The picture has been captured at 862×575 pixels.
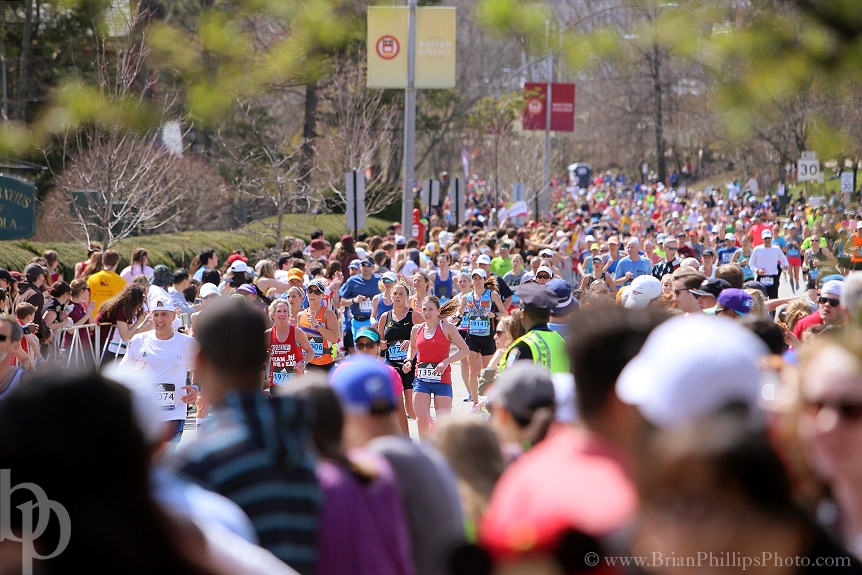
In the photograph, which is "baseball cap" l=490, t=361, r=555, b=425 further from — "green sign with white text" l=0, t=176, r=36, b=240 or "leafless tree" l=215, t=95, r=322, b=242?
"leafless tree" l=215, t=95, r=322, b=242

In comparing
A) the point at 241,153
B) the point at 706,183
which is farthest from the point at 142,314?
the point at 706,183

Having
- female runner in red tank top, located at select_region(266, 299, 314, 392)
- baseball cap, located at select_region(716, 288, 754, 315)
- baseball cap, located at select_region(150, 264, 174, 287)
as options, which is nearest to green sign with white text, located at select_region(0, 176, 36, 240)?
baseball cap, located at select_region(150, 264, 174, 287)

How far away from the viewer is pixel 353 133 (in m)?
33.6

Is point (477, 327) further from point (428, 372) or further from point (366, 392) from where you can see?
point (366, 392)

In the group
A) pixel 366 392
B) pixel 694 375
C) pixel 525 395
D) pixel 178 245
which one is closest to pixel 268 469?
pixel 366 392

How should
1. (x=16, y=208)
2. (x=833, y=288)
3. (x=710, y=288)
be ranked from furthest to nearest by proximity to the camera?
(x=16, y=208), (x=710, y=288), (x=833, y=288)

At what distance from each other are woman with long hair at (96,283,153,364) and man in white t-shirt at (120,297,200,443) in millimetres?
1961

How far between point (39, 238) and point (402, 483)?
2413cm

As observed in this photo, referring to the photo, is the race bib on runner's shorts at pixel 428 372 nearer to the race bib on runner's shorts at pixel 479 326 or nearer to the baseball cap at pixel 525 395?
the race bib on runner's shorts at pixel 479 326

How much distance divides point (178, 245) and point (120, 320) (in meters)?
14.1

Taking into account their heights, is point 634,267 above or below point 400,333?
above

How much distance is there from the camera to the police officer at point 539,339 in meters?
6.22

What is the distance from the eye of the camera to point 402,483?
3.78 m

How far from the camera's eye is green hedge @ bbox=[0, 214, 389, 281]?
19.3m
